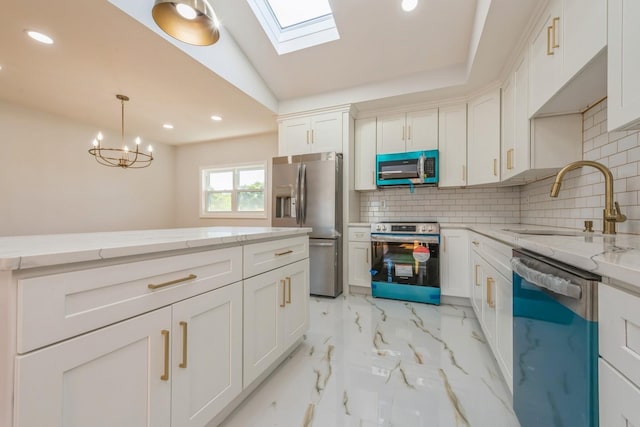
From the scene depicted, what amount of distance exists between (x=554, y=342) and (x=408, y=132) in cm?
292

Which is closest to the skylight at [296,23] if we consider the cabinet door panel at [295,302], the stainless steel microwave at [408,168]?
the stainless steel microwave at [408,168]

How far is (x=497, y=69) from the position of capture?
2.63m

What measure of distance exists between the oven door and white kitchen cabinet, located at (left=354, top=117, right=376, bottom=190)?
79 centimetres

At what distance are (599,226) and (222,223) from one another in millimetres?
5049

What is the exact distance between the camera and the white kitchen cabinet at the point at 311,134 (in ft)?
11.4

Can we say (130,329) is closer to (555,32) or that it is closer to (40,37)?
(555,32)

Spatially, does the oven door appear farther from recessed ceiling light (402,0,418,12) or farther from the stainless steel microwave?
recessed ceiling light (402,0,418,12)

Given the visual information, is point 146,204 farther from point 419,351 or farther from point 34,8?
point 419,351

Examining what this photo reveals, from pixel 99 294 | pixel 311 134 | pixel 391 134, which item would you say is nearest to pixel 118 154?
pixel 311 134

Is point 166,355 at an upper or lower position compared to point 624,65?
lower

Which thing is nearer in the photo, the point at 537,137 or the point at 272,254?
the point at 272,254

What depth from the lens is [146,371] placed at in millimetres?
919

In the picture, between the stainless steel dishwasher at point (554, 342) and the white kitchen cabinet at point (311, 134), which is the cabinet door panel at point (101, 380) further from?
the white kitchen cabinet at point (311, 134)

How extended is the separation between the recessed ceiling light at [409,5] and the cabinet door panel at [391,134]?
3.79ft
